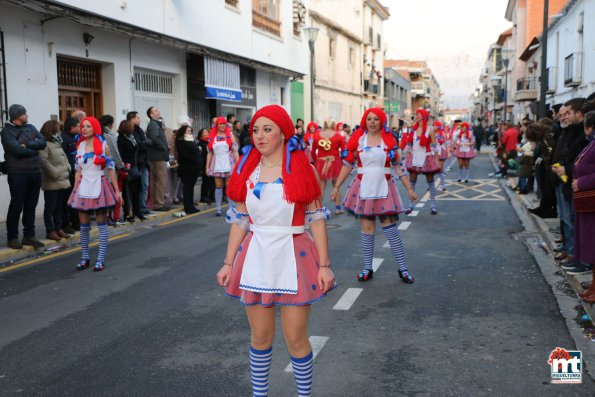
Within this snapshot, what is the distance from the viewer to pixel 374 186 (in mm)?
7113

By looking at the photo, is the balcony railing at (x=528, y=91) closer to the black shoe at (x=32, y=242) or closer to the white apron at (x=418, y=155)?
the white apron at (x=418, y=155)

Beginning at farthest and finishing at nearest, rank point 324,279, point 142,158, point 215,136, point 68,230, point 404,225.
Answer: point 215,136, point 142,158, point 404,225, point 68,230, point 324,279

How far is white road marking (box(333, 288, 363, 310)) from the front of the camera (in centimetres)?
610

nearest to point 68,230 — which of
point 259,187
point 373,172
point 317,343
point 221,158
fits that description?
point 221,158

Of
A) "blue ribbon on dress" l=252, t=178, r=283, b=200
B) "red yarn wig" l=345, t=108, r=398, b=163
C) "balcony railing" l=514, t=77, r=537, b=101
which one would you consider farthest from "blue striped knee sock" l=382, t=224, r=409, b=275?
"balcony railing" l=514, t=77, r=537, b=101

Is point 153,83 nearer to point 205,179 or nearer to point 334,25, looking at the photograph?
point 205,179

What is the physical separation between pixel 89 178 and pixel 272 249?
4.92 meters

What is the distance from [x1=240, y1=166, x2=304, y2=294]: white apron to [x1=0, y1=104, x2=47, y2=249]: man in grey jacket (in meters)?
6.45

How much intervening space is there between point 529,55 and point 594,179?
45.5 metres

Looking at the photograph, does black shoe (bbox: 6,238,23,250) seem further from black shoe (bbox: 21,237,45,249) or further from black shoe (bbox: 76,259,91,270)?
black shoe (bbox: 76,259,91,270)

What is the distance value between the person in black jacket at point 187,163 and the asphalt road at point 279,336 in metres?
4.41

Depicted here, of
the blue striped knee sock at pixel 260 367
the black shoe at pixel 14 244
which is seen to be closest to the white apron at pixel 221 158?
the black shoe at pixel 14 244

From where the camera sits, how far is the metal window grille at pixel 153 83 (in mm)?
16859

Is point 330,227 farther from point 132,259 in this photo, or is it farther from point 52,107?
point 52,107
